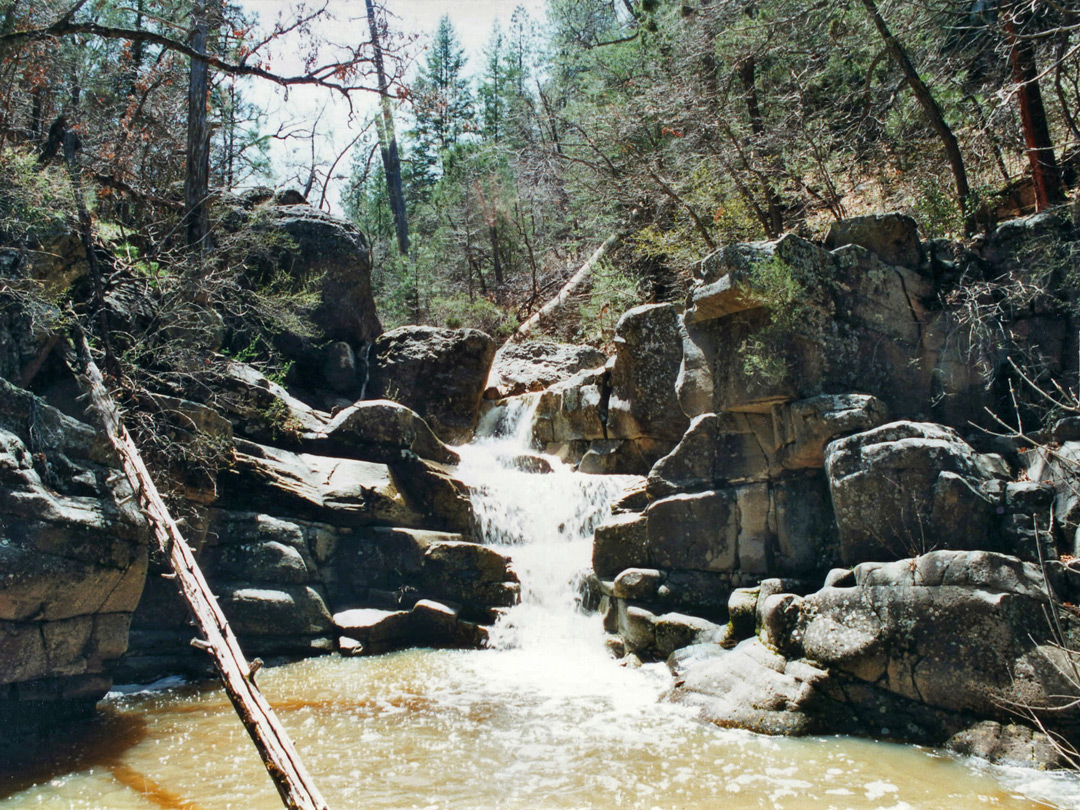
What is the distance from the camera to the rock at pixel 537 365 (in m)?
15.6

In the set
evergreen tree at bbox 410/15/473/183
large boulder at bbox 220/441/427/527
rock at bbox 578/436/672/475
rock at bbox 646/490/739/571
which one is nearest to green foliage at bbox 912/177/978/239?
rock at bbox 646/490/739/571

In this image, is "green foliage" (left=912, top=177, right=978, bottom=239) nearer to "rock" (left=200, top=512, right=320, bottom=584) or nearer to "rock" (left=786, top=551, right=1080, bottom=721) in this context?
"rock" (left=786, top=551, right=1080, bottom=721)

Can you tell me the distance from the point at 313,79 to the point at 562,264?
15.0 m

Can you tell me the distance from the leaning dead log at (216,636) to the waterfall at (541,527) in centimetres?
457

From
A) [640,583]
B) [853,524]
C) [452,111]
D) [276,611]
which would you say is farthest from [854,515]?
[452,111]

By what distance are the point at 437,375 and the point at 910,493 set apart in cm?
989

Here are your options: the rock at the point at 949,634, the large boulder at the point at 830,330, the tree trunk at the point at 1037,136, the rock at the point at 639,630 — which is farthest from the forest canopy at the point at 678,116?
the rock at the point at 639,630

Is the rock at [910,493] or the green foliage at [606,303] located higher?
the green foliage at [606,303]

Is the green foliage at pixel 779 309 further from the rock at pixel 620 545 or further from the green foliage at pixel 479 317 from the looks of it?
the green foliage at pixel 479 317

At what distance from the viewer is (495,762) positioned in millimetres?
5164

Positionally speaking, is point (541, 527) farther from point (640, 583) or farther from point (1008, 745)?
point (1008, 745)

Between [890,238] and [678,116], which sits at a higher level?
[678,116]

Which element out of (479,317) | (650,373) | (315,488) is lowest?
(315,488)

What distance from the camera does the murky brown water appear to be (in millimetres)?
4559
